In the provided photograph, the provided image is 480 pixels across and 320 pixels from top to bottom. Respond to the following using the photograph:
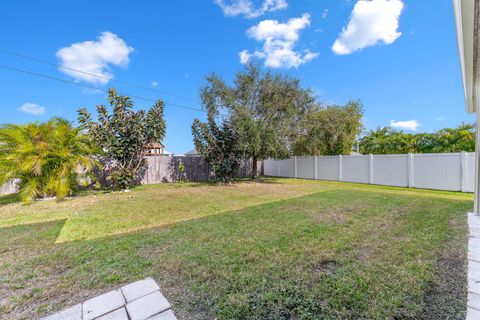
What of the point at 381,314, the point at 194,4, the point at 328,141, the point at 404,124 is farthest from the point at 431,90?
the point at 381,314

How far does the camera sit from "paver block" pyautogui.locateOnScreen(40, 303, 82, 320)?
1712mm

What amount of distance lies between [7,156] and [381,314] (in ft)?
29.8

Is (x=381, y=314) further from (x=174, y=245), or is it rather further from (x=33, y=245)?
(x=33, y=245)

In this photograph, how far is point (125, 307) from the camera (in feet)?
5.93

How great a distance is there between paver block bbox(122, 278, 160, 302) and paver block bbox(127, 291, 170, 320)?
6 centimetres

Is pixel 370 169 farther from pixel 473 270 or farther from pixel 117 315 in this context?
pixel 117 315

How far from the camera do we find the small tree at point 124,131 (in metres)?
8.14

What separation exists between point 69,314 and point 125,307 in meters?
0.42

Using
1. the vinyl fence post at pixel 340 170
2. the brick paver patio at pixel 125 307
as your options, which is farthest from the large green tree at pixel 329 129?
the brick paver patio at pixel 125 307

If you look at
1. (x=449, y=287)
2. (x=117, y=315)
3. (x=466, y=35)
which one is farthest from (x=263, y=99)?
(x=117, y=315)

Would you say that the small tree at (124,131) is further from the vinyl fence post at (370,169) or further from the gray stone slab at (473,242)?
the vinyl fence post at (370,169)

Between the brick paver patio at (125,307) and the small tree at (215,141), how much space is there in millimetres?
8550

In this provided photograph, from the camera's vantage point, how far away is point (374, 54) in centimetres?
998

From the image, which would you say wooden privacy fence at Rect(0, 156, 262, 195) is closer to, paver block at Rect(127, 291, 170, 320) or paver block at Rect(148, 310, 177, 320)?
paver block at Rect(127, 291, 170, 320)
